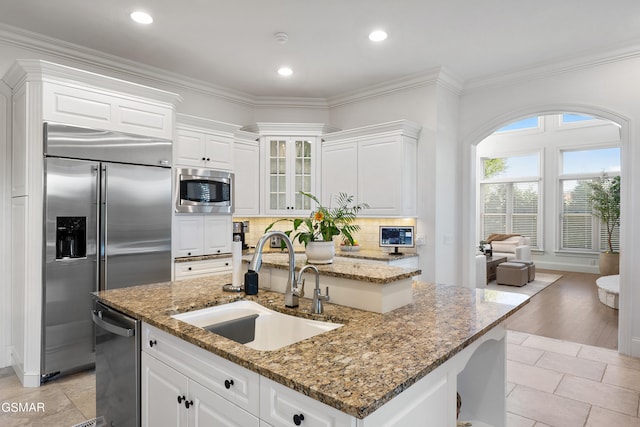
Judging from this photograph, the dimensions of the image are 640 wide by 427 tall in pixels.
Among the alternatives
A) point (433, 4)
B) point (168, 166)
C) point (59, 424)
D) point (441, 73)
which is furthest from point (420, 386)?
point (441, 73)

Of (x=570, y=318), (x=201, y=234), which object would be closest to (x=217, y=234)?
(x=201, y=234)

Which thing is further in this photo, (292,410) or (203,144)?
(203,144)

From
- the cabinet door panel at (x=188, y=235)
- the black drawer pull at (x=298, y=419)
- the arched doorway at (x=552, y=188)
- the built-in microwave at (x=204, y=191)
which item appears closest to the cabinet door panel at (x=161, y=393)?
the black drawer pull at (x=298, y=419)

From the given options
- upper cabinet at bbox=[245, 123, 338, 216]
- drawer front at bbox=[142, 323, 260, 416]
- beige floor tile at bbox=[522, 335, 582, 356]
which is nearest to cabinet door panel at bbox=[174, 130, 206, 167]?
A: upper cabinet at bbox=[245, 123, 338, 216]

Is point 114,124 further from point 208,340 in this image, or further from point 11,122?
point 208,340

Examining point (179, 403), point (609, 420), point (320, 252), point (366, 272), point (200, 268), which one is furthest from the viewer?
point (200, 268)

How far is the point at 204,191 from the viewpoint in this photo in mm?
4172

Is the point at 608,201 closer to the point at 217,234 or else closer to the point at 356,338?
the point at 217,234

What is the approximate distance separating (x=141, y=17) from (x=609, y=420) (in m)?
4.62

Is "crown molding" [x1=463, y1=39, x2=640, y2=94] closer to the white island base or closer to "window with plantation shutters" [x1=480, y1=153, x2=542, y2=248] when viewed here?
the white island base

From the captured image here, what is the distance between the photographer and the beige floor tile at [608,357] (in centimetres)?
350

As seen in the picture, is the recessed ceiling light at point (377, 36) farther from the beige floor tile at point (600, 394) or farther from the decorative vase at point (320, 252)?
the beige floor tile at point (600, 394)

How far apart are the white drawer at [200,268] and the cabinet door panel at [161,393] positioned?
82.5 inches

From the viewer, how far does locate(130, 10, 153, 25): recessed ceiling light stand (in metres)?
3.10
